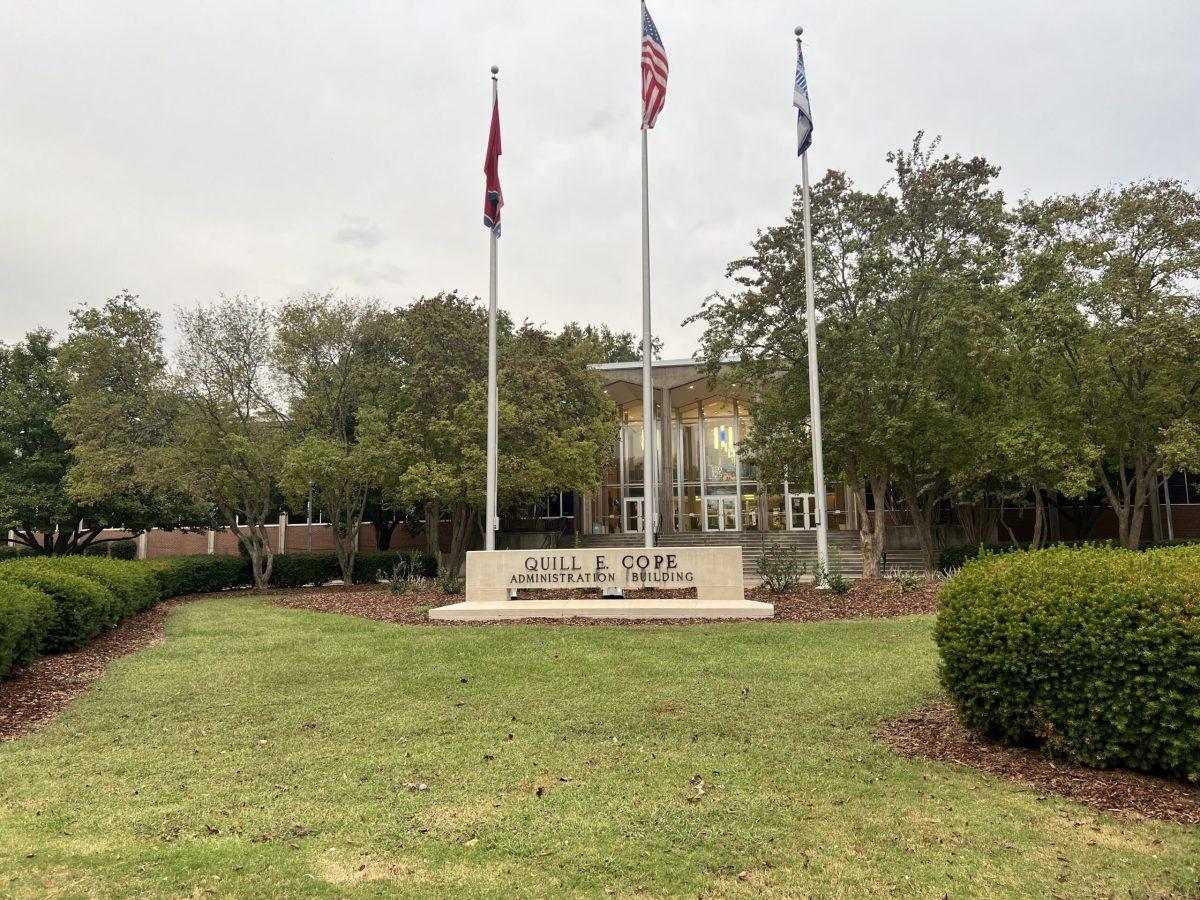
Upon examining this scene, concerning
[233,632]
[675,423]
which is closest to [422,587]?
[233,632]

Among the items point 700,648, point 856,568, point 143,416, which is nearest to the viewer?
point 700,648

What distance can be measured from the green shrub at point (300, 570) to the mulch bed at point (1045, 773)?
21613mm

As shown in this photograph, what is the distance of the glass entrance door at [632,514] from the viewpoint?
38.1 m

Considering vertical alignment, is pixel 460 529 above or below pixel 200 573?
above

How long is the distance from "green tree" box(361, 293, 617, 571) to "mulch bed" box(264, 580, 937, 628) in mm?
3621

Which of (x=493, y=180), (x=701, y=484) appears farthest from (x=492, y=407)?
(x=701, y=484)

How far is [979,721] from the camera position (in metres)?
5.40

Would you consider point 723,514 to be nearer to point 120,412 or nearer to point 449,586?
point 449,586

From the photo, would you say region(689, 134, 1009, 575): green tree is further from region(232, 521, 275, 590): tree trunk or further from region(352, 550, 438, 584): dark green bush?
region(232, 521, 275, 590): tree trunk

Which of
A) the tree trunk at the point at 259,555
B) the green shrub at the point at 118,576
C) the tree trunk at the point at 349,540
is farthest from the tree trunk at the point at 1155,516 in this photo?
the green shrub at the point at 118,576

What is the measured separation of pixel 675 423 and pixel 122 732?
3320 cm

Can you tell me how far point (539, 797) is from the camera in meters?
4.52

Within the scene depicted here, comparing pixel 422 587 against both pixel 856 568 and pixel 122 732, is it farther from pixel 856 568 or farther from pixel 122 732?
pixel 856 568

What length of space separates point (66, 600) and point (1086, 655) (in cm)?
1167
